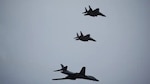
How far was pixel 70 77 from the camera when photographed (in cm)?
2572

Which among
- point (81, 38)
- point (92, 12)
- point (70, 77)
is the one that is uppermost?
point (92, 12)

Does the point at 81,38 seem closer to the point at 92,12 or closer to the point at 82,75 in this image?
the point at 92,12

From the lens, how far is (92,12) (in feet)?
101

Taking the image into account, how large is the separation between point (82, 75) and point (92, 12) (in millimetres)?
11255

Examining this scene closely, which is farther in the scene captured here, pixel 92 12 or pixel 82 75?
pixel 92 12

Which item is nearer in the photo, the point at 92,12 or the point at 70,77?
the point at 70,77

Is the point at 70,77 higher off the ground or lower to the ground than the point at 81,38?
lower

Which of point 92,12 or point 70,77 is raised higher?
point 92,12

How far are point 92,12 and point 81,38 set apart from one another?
15.6 feet

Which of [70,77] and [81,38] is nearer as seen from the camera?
[70,77]

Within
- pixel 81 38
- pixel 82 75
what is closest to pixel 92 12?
pixel 81 38

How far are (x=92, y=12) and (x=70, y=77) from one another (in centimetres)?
1177

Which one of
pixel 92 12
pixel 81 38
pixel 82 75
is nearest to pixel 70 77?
pixel 82 75

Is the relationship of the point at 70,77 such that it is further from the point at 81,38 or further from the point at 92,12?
the point at 92,12
